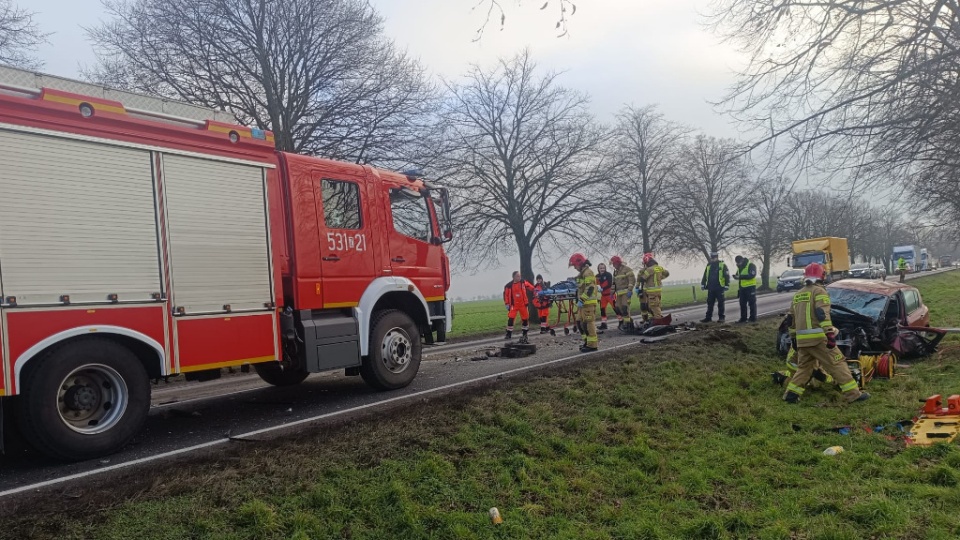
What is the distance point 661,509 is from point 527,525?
1076 mm

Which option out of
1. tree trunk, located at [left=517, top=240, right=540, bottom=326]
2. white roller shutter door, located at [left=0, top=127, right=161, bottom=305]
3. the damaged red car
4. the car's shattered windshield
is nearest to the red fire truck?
white roller shutter door, located at [left=0, top=127, right=161, bottom=305]

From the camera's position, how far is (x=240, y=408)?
288 inches

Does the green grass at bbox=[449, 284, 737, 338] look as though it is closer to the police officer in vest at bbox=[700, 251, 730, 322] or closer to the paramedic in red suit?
the paramedic in red suit

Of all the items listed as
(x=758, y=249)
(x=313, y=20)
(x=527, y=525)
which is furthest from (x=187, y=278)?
(x=758, y=249)

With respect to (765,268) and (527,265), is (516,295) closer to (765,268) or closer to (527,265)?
(527,265)

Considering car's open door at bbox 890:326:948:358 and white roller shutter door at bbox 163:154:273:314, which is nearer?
white roller shutter door at bbox 163:154:273:314

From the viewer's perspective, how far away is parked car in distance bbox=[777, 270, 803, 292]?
34856 millimetres

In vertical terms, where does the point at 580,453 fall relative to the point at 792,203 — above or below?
below

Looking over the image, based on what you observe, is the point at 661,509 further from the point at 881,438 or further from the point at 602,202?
the point at 602,202

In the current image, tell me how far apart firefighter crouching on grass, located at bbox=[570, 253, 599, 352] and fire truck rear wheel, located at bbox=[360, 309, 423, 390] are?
4.24 metres

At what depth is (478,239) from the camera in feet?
74.1

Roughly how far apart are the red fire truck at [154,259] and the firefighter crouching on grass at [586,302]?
185 inches

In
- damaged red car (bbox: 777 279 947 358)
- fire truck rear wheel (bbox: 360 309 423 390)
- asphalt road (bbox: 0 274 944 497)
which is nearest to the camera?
asphalt road (bbox: 0 274 944 497)

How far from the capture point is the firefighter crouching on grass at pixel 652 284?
545 inches
